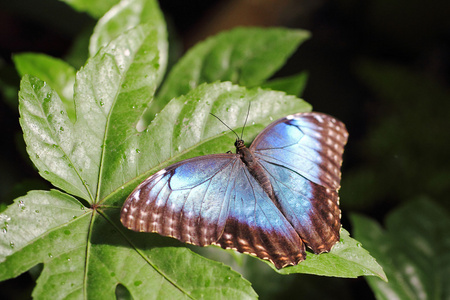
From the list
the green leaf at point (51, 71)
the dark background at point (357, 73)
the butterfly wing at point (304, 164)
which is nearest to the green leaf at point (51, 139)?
the green leaf at point (51, 71)

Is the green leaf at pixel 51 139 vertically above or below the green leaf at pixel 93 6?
below

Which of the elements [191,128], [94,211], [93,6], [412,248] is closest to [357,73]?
[412,248]

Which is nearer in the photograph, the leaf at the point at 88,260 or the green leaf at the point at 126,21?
the leaf at the point at 88,260

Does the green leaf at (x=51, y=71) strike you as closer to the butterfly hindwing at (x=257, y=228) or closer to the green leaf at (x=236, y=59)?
the green leaf at (x=236, y=59)

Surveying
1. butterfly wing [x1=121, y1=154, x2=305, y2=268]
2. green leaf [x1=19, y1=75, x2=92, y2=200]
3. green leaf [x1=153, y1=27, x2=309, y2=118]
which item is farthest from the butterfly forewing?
green leaf [x1=153, y1=27, x2=309, y2=118]

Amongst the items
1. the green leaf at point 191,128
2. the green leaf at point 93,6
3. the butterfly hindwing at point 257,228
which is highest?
the green leaf at point 93,6

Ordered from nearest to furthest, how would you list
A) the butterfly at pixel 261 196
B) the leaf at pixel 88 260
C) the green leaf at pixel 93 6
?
the leaf at pixel 88 260 < the butterfly at pixel 261 196 < the green leaf at pixel 93 6

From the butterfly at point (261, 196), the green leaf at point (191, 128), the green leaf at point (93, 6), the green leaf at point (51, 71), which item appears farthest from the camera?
the green leaf at point (93, 6)

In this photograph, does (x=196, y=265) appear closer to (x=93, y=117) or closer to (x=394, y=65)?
(x=93, y=117)
